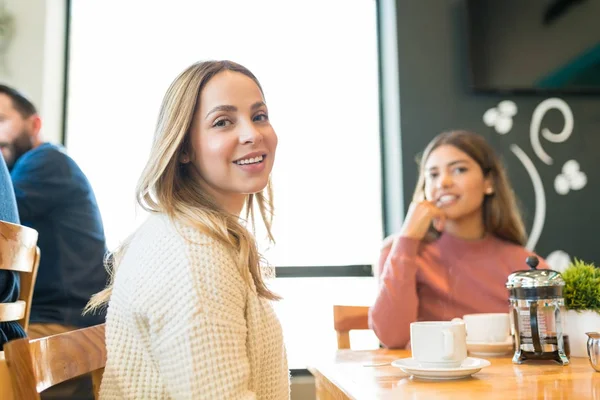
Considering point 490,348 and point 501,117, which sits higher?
point 501,117

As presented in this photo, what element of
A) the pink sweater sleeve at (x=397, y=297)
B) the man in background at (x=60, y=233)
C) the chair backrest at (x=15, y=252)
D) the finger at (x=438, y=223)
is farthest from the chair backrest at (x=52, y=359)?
the finger at (x=438, y=223)

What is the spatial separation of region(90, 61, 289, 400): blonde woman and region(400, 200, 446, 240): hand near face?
911mm

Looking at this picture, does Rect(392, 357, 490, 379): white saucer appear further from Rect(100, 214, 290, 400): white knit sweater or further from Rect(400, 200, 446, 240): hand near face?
Rect(400, 200, 446, 240): hand near face

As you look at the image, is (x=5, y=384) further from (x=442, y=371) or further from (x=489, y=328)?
(x=489, y=328)

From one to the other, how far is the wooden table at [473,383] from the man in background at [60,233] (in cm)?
118

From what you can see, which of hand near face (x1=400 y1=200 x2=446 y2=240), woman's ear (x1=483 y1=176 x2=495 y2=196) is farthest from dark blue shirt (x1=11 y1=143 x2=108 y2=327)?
woman's ear (x1=483 y1=176 x2=495 y2=196)

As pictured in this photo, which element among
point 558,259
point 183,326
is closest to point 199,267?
point 183,326

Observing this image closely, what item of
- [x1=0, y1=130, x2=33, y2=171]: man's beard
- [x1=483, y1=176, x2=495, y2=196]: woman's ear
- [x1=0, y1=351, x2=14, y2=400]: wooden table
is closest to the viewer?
[x1=0, y1=351, x2=14, y2=400]: wooden table

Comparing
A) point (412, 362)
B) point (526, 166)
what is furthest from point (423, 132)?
point (412, 362)

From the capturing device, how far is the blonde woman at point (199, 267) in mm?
936

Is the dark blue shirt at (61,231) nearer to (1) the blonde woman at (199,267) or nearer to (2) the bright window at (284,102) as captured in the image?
(2) the bright window at (284,102)

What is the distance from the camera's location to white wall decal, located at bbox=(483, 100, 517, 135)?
3082 millimetres

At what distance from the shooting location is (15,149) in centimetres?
252

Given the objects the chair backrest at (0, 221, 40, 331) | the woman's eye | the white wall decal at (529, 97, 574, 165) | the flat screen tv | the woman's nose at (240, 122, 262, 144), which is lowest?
the chair backrest at (0, 221, 40, 331)
